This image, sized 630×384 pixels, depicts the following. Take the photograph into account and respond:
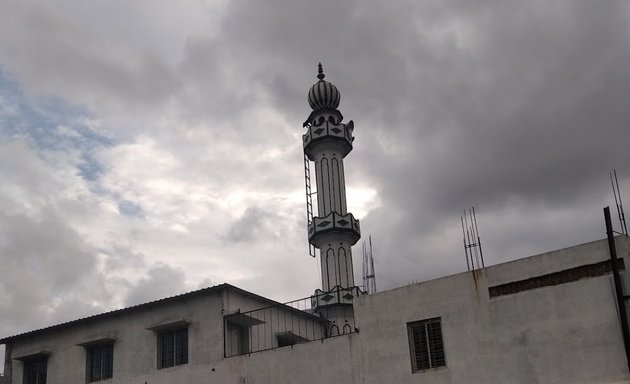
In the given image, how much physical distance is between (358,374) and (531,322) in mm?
5766

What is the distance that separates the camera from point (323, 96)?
1650 inches

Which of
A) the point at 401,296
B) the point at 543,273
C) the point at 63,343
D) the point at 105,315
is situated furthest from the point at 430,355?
the point at 63,343

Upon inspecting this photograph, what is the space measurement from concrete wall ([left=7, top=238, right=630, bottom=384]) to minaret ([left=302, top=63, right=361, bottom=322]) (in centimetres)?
1058

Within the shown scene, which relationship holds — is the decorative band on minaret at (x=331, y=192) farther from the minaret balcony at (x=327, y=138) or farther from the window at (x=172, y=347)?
the window at (x=172, y=347)

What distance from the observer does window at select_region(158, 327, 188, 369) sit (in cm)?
2741

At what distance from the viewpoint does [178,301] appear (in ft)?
90.8

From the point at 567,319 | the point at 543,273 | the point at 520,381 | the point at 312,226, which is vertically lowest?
the point at 520,381

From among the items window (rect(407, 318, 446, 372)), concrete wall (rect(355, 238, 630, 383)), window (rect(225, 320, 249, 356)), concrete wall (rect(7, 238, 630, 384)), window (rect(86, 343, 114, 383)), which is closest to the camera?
concrete wall (rect(355, 238, 630, 383))

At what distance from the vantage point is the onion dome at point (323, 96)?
1642 inches

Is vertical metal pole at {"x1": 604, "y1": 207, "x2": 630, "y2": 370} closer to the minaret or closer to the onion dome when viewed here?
the minaret

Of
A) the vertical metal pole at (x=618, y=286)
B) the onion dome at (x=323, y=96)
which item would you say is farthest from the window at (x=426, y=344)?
the onion dome at (x=323, y=96)

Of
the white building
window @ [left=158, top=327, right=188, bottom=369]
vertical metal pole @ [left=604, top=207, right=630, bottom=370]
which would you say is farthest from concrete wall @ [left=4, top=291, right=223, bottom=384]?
vertical metal pole @ [left=604, top=207, right=630, bottom=370]

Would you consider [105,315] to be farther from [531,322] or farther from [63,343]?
[531,322]

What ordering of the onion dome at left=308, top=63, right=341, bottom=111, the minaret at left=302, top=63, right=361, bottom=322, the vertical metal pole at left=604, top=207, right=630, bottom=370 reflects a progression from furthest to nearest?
the onion dome at left=308, top=63, right=341, bottom=111, the minaret at left=302, top=63, right=361, bottom=322, the vertical metal pole at left=604, top=207, right=630, bottom=370
